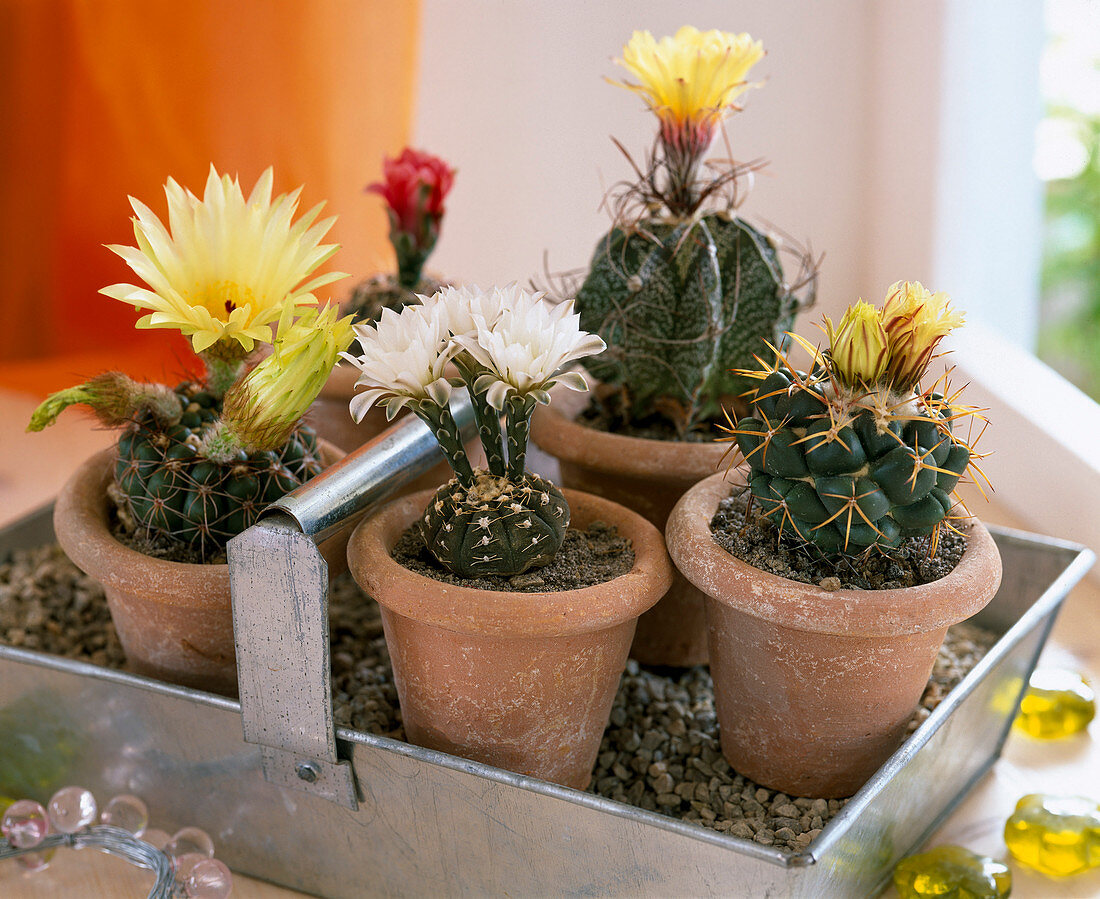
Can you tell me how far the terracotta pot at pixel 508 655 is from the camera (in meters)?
Answer: 0.57

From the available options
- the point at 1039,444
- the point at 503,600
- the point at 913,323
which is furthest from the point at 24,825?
the point at 1039,444

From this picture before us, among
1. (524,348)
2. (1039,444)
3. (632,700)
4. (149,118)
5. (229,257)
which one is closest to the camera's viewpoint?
(524,348)

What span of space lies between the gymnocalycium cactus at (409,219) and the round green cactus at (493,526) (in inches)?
13.6

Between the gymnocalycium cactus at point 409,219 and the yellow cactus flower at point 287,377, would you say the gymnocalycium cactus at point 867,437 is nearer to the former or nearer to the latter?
the yellow cactus flower at point 287,377

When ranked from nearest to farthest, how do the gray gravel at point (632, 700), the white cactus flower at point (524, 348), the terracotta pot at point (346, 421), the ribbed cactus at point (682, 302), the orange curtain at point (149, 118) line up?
the white cactus flower at point (524, 348) < the gray gravel at point (632, 700) < the ribbed cactus at point (682, 302) < the terracotta pot at point (346, 421) < the orange curtain at point (149, 118)

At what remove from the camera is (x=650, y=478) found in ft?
2.47

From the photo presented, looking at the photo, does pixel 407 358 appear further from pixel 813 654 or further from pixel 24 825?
pixel 24 825

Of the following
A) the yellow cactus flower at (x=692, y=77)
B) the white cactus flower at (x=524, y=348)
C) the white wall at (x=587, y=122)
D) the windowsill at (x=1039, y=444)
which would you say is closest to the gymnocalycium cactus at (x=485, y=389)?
the white cactus flower at (x=524, y=348)

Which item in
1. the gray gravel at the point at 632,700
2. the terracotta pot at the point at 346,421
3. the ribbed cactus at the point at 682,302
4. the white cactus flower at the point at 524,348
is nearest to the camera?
the white cactus flower at the point at 524,348

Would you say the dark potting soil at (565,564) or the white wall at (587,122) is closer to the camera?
the dark potting soil at (565,564)

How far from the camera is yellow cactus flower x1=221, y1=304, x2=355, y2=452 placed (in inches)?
23.9

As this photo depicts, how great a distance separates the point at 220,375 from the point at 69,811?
0.91 ft

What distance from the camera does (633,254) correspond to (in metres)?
0.78

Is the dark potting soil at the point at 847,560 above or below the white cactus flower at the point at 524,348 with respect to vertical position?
below
